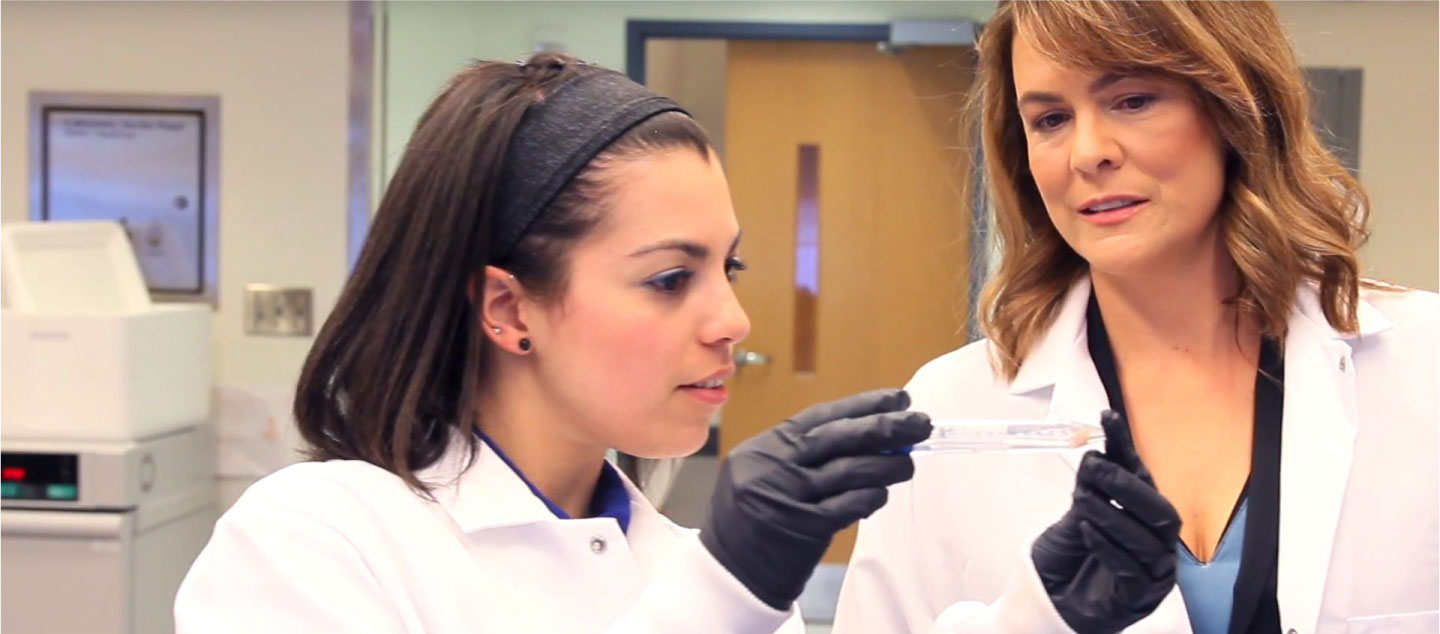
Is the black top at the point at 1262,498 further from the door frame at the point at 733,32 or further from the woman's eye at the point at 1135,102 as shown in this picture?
the door frame at the point at 733,32

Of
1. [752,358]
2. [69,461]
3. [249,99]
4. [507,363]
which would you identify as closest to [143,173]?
[249,99]

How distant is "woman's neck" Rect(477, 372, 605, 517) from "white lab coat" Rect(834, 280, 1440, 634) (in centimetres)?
37

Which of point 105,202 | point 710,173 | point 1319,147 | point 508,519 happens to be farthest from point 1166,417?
point 105,202

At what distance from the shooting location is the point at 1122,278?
1451 mm

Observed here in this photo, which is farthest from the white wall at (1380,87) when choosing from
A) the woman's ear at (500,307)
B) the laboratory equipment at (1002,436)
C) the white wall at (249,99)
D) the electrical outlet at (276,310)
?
the laboratory equipment at (1002,436)

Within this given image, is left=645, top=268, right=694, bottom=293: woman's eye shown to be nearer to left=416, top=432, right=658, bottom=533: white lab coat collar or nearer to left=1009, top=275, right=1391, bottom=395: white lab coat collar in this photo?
left=416, top=432, right=658, bottom=533: white lab coat collar

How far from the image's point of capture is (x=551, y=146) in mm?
1194

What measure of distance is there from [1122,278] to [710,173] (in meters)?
0.51

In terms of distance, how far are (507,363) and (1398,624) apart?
2.94 feet

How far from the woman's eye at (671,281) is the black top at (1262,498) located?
0.47m

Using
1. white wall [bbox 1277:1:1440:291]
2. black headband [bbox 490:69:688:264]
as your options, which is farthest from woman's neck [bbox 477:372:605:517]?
white wall [bbox 1277:1:1440:291]

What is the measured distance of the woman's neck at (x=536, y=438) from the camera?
1240 millimetres

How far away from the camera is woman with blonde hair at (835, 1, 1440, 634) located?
1.30m

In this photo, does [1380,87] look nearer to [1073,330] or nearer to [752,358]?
[752,358]
